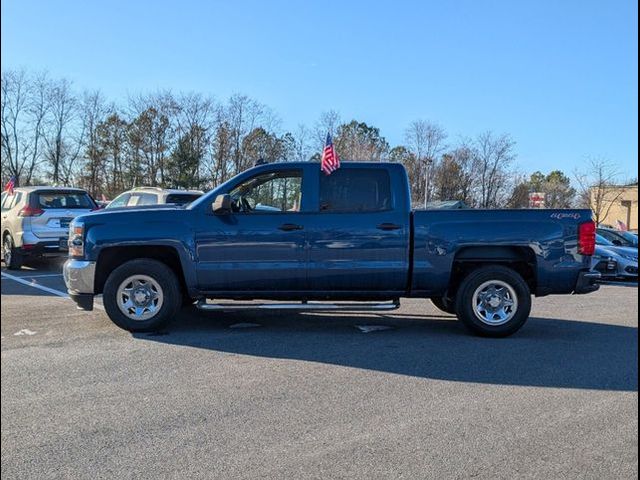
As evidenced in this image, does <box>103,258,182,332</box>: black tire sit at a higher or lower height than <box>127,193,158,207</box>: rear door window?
lower

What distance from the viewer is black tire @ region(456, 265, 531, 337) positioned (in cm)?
663

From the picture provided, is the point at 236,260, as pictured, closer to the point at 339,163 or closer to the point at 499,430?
the point at 339,163

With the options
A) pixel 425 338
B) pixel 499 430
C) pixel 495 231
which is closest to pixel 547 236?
pixel 495 231

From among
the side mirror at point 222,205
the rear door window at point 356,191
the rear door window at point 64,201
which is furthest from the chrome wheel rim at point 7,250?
the rear door window at point 356,191

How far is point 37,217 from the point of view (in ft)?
39.5

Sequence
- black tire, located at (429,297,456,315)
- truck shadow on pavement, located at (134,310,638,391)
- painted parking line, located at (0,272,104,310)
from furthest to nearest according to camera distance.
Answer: painted parking line, located at (0,272,104,310) < black tire, located at (429,297,456,315) < truck shadow on pavement, located at (134,310,638,391)

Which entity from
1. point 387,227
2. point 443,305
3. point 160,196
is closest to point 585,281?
point 443,305

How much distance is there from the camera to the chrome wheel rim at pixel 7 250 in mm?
12638

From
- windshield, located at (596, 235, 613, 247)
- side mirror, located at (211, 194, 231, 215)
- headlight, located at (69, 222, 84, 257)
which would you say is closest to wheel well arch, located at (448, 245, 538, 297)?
side mirror, located at (211, 194, 231, 215)

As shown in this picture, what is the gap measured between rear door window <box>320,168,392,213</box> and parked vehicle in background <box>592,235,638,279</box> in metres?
10.2

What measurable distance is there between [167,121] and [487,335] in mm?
27999

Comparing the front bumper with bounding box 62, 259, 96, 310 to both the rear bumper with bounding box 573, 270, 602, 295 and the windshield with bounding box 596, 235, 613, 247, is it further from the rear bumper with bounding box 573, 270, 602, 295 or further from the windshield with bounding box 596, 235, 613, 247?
the windshield with bounding box 596, 235, 613, 247

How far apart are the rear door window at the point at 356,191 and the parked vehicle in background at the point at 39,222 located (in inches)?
280

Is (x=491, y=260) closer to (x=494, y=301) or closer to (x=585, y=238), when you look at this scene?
(x=494, y=301)
